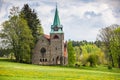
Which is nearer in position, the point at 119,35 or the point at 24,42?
the point at 119,35

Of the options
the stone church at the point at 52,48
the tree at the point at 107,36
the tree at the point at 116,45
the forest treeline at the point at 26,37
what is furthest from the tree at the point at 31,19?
the tree at the point at 116,45

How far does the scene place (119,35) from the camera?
1748 inches

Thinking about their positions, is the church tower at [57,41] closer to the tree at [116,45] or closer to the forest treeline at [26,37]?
the forest treeline at [26,37]

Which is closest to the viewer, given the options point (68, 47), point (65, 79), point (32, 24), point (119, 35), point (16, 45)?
point (65, 79)

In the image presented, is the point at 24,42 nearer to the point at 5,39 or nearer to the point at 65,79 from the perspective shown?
the point at 5,39

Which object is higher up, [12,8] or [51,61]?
[12,8]

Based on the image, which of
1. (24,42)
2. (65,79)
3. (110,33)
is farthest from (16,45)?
(65,79)

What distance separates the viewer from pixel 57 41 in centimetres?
5734

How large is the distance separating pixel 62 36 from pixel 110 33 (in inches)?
489

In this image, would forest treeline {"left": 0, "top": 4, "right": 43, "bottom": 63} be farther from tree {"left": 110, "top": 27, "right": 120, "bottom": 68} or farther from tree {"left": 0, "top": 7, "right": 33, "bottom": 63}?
tree {"left": 110, "top": 27, "right": 120, "bottom": 68}

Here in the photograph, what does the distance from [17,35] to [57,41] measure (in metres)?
8.92

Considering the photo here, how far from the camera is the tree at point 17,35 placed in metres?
50.6

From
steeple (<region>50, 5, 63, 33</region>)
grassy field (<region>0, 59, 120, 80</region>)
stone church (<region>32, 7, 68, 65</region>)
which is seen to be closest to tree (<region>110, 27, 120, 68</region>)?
stone church (<region>32, 7, 68, 65</region>)

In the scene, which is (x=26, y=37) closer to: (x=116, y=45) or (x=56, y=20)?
(x=56, y=20)
